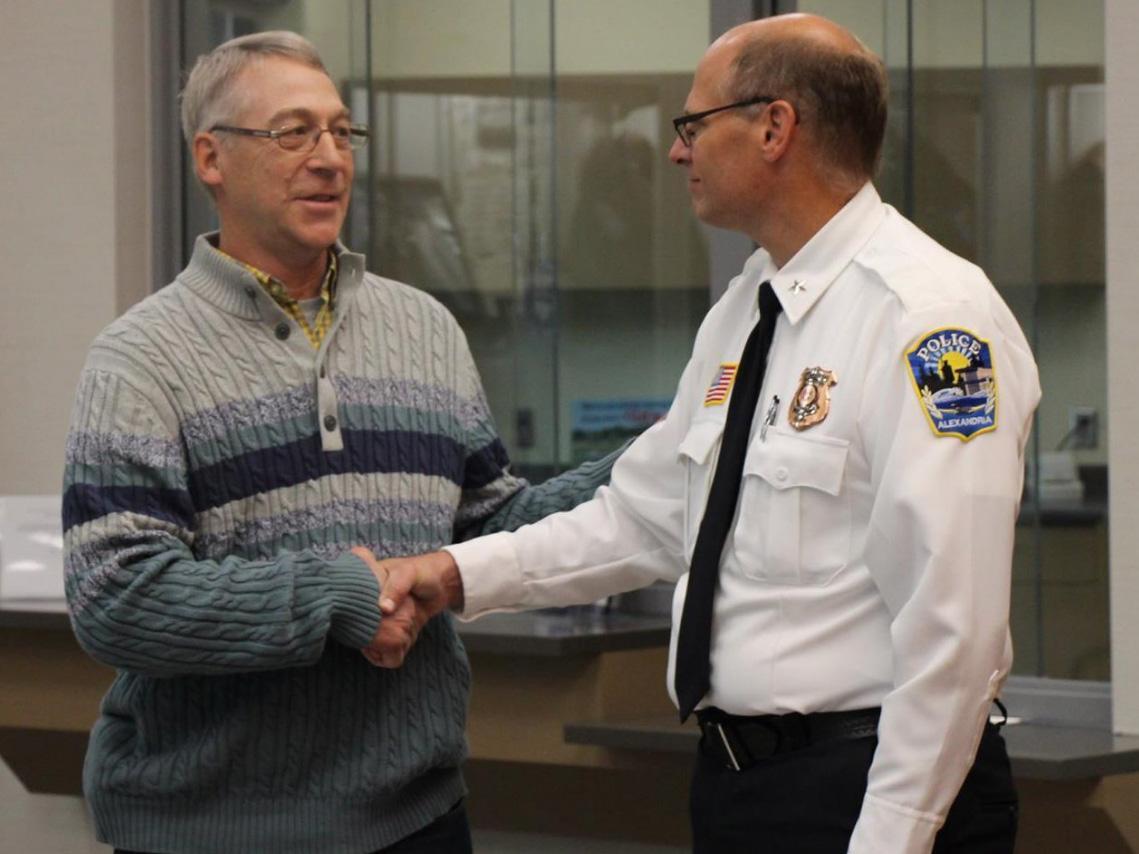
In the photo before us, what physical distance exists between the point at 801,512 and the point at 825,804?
1.03 feet

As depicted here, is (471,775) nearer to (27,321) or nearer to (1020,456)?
(27,321)

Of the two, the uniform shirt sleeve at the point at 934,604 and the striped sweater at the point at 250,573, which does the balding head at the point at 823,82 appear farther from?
the striped sweater at the point at 250,573

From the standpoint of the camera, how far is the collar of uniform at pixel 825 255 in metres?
2.04

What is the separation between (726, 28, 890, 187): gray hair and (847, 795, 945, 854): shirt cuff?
71cm

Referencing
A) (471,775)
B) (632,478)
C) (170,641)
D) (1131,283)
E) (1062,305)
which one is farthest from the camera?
(471,775)

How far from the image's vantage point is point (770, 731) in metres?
Answer: 1.99

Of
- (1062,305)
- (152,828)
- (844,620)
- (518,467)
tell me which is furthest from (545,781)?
(844,620)

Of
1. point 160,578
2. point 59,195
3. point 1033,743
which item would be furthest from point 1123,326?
point 59,195

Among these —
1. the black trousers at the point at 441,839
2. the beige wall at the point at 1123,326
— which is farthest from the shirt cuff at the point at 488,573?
the beige wall at the point at 1123,326

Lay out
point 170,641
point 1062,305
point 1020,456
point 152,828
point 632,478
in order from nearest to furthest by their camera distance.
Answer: point 1020,456
point 170,641
point 152,828
point 632,478
point 1062,305

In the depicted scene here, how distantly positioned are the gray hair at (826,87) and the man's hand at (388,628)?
690 mm

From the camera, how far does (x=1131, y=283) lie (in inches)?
128

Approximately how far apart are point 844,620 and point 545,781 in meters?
2.05

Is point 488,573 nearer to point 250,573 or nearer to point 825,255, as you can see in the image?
point 250,573
